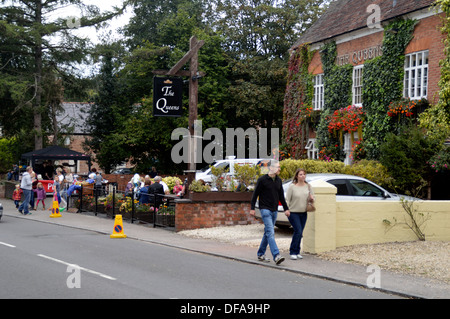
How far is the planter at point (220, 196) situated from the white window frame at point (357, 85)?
10.3 meters

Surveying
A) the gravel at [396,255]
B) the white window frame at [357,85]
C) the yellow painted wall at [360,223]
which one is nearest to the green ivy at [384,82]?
the white window frame at [357,85]

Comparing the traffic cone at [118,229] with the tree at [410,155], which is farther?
the tree at [410,155]

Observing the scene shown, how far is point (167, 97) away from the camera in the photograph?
1669 cm

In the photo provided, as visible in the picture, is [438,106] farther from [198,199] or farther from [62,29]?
[62,29]

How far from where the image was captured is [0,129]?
39094 mm

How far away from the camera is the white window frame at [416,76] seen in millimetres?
21344

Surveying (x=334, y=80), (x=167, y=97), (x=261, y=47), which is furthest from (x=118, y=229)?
(x=261, y=47)

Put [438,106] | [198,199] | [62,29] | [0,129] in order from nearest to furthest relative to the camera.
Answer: [198,199] < [438,106] < [62,29] < [0,129]

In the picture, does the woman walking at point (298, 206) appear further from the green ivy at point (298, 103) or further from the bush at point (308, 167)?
the green ivy at point (298, 103)
